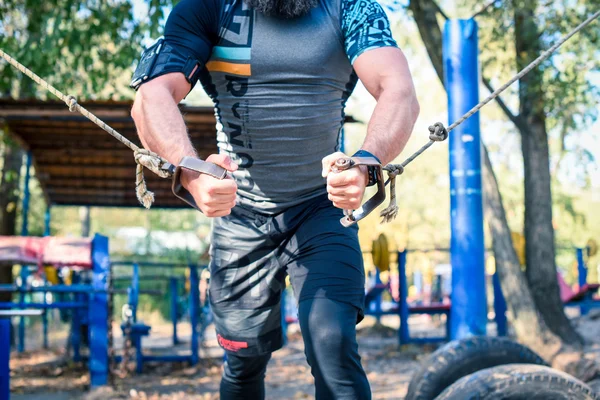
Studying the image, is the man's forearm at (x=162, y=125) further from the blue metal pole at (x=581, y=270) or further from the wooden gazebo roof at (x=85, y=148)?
the blue metal pole at (x=581, y=270)

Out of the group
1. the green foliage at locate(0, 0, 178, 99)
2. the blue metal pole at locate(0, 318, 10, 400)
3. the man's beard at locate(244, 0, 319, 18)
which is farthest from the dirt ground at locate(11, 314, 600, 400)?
the man's beard at locate(244, 0, 319, 18)

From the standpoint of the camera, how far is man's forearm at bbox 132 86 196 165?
2059mm

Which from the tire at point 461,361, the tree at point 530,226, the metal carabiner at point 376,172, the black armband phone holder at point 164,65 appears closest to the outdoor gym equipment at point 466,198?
the tree at point 530,226

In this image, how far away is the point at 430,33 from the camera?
793 cm

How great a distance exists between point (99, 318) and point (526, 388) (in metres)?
3.80

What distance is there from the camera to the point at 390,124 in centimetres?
214

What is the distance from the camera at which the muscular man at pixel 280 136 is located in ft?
7.34

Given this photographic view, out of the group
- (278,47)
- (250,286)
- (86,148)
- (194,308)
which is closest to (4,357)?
(250,286)

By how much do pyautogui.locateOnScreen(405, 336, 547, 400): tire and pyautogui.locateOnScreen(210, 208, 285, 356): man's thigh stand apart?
1.45 m

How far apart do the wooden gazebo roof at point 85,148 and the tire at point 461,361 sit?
383 cm

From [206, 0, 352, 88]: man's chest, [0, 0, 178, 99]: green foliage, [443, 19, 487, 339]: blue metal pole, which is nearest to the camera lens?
[206, 0, 352, 88]: man's chest

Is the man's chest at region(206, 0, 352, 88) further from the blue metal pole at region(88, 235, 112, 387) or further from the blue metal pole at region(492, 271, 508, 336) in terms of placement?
the blue metal pole at region(492, 271, 508, 336)

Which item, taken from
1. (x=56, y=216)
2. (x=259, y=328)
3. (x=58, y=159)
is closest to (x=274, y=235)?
(x=259, y=328)

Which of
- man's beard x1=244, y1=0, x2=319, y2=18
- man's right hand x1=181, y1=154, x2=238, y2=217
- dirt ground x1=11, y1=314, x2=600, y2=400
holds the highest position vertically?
man's beard x1=244, y1=0, x2=319, y2=18
